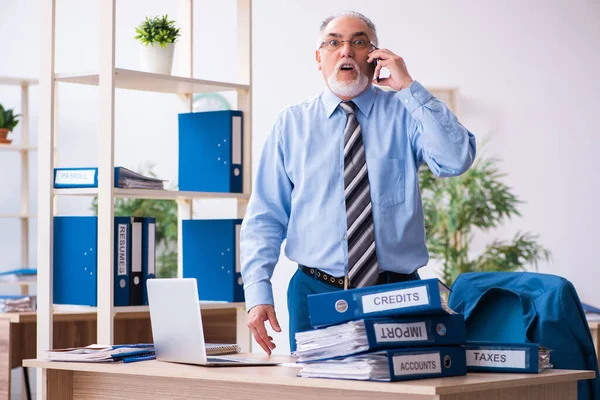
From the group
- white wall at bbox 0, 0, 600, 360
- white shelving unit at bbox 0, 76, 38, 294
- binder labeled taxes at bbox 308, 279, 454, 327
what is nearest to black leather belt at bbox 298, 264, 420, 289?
binder labeled taxes at bbox 308, 279, 454, 327

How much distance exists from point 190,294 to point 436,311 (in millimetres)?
612

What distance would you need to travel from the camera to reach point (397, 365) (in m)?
1.78

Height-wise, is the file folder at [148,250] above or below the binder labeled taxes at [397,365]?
above

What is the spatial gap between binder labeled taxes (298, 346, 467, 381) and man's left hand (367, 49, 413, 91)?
91 cm

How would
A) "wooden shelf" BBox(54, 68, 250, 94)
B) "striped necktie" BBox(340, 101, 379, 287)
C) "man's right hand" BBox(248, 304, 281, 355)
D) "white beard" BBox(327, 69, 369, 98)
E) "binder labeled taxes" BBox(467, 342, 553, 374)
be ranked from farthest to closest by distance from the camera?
"wooden shelf" BBox(54, 68, 250, 94) → "white beard" BBox(327, 69, 369, 98) → "striped necktie" BBox(340, 101, 379, 287) → "man's right hand" BBox(248, 304, 281, 355) → "binder labeled taxes" BBox(467, 342, 553, 374)

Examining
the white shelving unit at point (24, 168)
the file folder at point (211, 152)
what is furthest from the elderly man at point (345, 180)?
the white shelving unit at point (24, 168)

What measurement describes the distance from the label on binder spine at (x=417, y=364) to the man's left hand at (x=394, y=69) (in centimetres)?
96

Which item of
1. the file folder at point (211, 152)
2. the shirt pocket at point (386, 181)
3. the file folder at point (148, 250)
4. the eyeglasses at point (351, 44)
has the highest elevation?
the eyeglasses at point (351, 44)

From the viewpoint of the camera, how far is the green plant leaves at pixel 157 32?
12.5 ft

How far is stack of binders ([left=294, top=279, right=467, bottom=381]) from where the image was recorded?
1793 millimetres

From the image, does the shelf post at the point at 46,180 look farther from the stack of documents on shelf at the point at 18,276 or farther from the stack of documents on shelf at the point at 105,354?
the stack of documents on shelf at the point at 18,276

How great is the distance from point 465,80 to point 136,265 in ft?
12.7

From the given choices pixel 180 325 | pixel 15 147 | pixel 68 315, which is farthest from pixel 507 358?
pixel 15 147

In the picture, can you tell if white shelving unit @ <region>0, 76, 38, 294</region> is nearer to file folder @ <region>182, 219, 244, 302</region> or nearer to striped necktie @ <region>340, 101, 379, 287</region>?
file folder @ <region>182, 219, 244, 302</region>
